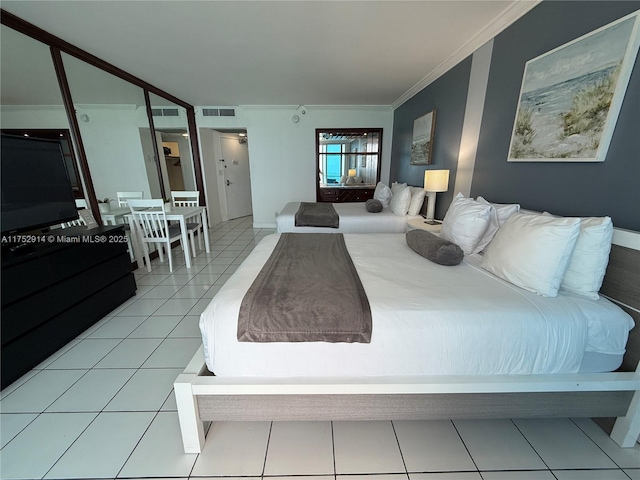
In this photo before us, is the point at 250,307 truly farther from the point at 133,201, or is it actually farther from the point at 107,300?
the point at 133,201

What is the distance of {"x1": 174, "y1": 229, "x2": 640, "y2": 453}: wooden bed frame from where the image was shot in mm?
1077

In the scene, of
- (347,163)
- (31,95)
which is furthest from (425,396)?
(347,163)

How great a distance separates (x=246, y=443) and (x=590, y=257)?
1974mm

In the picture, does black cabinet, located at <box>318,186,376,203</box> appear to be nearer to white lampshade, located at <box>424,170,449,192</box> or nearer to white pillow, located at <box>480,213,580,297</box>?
white lampshade, located at <box>424,170,449,192</box>

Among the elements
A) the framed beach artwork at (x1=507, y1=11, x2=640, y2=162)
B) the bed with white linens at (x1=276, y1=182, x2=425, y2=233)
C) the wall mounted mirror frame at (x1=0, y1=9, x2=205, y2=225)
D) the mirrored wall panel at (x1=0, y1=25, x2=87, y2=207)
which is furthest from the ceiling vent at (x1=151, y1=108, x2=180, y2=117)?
the framed beach artwork at (x1=507, y1=11, x2=640, y2=162)

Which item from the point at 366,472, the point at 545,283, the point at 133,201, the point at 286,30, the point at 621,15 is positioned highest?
the point at 286,30

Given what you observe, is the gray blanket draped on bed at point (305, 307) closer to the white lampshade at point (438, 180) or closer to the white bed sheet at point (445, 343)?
the white bed sheet at point (445, 343)

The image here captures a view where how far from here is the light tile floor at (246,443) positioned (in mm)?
1115

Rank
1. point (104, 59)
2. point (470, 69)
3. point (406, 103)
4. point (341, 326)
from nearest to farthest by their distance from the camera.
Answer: point (341, 326) < point (470, 69) < point (104, 59) < point (406, 103)

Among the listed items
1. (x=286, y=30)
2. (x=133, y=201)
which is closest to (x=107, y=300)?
(x=133, y=201)

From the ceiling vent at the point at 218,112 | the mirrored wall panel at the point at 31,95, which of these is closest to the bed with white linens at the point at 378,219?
the mirrored wall panel at the point at 31,95

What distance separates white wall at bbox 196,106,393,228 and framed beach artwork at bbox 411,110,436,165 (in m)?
1.58

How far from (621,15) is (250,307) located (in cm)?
244

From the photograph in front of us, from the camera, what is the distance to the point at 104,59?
2844 mm
